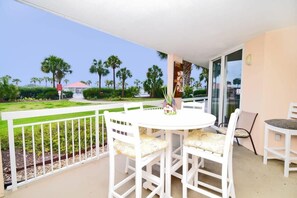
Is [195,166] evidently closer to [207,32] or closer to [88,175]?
[88,175]

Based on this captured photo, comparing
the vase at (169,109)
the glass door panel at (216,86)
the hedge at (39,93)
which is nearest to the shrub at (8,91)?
the hedge at (39,93)

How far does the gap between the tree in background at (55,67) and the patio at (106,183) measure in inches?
85.8

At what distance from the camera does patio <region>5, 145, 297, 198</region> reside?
1923 millimetres

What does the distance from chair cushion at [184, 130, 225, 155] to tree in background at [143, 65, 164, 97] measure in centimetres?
462

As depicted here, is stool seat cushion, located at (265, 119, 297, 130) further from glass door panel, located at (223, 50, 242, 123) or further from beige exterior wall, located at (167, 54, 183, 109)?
beige exterior wall, located at (167, 54, 183, 109)

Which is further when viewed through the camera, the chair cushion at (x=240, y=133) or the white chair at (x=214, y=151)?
the chair cushion at (x=240, y=133)

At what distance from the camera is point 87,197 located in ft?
6.13

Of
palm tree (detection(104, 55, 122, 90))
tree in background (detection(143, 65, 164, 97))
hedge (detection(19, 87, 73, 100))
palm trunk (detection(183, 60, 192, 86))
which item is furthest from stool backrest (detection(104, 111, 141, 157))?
palm trunk (detection(183, 60, 192, 86))

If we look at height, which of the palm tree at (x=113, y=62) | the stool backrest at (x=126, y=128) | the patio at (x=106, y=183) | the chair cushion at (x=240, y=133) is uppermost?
the palm tree at (x=113, y=62)

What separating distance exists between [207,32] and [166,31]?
0.72 metres

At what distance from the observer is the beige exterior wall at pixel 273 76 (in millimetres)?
2758

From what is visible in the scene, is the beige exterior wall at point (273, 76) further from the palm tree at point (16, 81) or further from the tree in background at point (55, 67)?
the palm tree at point (16, 81)

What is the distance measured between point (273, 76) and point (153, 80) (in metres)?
4.35

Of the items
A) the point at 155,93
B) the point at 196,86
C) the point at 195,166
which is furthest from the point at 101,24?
the point at 196,86
